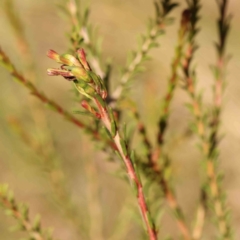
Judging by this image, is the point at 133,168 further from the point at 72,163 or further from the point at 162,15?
the point at 72,163

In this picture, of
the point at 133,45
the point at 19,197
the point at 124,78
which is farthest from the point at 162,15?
the point at 133,45

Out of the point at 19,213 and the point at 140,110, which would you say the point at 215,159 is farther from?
the point at 140,110

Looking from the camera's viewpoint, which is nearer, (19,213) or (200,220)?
(19,213)

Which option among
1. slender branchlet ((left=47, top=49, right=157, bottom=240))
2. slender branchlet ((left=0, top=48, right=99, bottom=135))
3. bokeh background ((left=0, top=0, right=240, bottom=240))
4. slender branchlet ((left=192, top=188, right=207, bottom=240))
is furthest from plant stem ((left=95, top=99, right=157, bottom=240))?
bokeh background ((left=0, top=0, right=240, bottom=240))

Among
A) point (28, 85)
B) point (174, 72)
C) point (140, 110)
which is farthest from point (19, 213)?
point (140, 110)

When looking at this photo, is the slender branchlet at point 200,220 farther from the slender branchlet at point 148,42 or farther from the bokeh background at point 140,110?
the bokeh background at point 140,110

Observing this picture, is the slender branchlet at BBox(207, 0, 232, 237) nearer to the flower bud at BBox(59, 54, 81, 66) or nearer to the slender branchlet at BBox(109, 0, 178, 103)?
the slender branchlet at BBox(109, 0, 178, 103)
